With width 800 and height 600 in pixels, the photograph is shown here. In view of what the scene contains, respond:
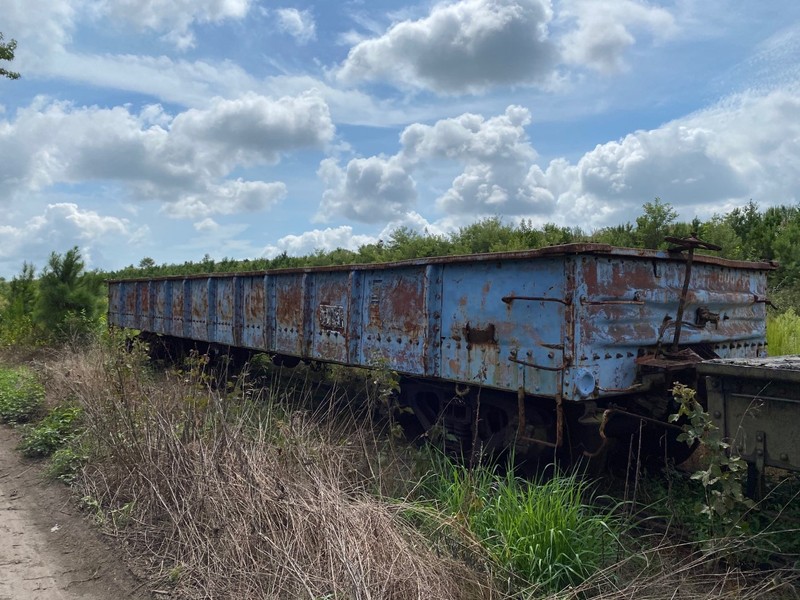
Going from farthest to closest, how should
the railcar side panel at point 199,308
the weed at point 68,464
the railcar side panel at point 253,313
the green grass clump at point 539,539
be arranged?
1. the railcar side panel at point 199,308
2. the railcar side panel at point 253,313
3. the weed at point 68,464
4. the green grass clump at point 539,539

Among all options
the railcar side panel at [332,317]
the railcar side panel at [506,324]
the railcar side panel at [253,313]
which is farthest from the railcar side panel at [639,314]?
the railcar side panel at [253,313]

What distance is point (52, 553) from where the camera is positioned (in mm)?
4625

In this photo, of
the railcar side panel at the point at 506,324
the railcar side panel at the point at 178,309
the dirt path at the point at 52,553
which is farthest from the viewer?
the railcar side panel at the point at 178,309

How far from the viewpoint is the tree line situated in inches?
537

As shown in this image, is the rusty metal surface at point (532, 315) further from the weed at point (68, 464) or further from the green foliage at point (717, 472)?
the weed at point (68, 464)

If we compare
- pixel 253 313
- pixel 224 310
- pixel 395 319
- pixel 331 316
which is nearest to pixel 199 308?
pixel 224 310

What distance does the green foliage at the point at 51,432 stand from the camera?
6965 millimetres

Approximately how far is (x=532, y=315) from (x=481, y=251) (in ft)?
31.9

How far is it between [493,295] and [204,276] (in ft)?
24.5

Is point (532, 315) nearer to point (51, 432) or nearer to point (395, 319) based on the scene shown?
point (395, 319)

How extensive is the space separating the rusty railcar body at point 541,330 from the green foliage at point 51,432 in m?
2.91

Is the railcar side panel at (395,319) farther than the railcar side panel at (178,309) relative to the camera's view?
No

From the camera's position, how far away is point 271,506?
396cm

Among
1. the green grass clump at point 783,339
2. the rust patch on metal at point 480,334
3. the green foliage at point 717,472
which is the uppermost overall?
the rust patch on metal at point 480,334
